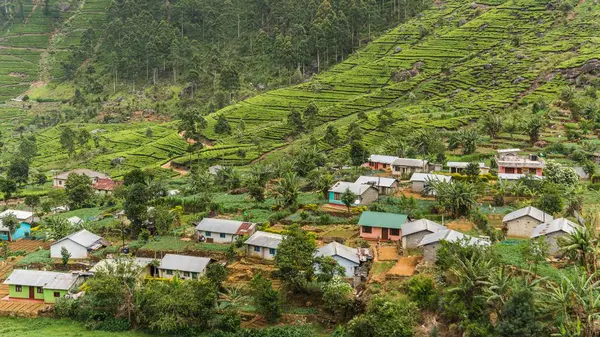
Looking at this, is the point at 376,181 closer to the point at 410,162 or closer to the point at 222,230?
the point at 410,162

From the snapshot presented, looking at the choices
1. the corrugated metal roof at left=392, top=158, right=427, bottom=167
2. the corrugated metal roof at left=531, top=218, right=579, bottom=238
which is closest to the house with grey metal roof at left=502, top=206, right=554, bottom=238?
the corrugated metal roof at left=531, top=218, right=579, bottom=238

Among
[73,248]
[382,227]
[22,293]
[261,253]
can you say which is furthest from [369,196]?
[22,293]

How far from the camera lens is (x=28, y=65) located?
14212 cm

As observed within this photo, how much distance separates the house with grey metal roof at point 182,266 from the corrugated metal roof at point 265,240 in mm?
3718

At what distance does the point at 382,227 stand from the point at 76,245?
23.9 m

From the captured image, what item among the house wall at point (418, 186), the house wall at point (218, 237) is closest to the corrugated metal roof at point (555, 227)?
the house wall at point (418, 186)

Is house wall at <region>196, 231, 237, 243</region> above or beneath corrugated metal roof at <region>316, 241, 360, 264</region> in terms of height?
beneath

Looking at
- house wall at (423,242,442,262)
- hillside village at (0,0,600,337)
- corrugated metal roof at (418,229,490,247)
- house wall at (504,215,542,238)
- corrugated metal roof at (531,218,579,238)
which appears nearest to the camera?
hillside village at (0,0,600,337)

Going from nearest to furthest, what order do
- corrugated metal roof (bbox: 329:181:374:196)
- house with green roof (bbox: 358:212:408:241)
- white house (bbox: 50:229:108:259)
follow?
house with green roof (bbox: 358:212:408:241), white house (bbox: 50:229:108:259), corrugated metal roof (bbox: 329:181:374:196)

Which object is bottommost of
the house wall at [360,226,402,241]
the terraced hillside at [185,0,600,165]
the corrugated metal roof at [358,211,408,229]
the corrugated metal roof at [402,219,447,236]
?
the house wall at [360,226,402,241]

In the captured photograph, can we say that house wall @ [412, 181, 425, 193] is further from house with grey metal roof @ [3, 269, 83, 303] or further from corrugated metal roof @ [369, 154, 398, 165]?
house with grey metal roof @ [3, 269, 83, 303]

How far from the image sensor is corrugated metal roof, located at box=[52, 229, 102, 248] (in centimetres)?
4281

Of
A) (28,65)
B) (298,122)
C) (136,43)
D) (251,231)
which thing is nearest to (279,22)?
(136,43)

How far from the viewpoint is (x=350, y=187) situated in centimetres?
5022
